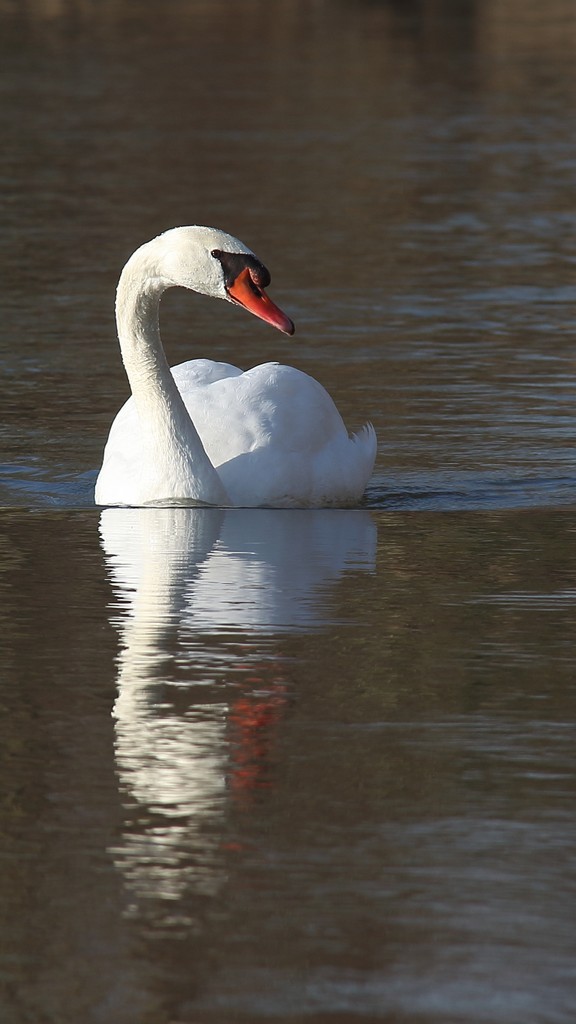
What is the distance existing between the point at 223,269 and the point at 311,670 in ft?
9.97

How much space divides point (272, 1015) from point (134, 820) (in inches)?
44.0

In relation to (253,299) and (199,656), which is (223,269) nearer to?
(253,299)

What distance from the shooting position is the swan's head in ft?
30.1

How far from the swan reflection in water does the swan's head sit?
963 mm

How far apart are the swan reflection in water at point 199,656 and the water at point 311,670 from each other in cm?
1

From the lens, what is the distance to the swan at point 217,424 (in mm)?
9289

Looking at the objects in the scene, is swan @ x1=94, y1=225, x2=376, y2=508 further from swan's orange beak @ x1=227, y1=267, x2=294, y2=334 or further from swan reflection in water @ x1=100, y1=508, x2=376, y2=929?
swan reflection in water @ x1=100, y1=508, x2=376, y2=929

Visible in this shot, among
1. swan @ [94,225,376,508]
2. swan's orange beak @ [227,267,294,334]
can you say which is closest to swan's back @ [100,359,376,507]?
swan @ [94,225,376,508]

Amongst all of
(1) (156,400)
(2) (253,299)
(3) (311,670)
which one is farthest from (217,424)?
(3) (311,670)

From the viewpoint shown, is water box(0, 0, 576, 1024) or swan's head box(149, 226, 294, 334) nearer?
water box(0, 0, 576, 1024)

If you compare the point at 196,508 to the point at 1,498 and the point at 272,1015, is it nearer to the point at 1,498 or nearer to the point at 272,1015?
the point at 1,498

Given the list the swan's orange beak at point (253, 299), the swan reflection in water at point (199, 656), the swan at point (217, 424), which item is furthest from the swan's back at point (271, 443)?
the swan's orange beak at point (253, 299)

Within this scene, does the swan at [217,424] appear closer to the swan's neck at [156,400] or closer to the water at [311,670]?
the swan's neck at [156,400]

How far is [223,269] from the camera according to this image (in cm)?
924
